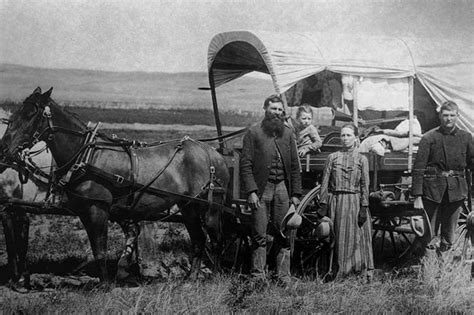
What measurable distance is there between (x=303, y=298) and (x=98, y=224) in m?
2.25

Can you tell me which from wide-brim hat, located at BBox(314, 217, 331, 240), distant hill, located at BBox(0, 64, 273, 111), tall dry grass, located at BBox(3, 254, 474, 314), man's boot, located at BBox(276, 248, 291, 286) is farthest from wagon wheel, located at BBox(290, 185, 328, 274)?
distant hill, located at BBox(0, 64, 273, 111)

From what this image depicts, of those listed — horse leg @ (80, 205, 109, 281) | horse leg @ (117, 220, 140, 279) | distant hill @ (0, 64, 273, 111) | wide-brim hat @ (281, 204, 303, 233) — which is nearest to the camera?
wide-brim hat @ (281, 204, 303, 233)

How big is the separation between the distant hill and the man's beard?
32.7ft

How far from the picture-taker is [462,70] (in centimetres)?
715

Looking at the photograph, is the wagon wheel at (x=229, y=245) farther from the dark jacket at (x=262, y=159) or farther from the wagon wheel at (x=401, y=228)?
the wagon wheel at (x=401, y=228)

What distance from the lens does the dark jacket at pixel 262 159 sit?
509 cm

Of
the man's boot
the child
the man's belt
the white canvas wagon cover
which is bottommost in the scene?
the man's boot

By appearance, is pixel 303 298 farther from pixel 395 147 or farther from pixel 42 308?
pixel 395 147

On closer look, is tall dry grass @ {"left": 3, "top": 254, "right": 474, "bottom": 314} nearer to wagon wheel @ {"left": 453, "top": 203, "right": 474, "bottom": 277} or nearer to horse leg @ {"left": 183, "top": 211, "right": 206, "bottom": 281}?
wagon wheel @ {"left": 453, "top": 203, "right": 474, "bottom": 277}

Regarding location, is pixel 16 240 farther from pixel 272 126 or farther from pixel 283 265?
pixel 272 126

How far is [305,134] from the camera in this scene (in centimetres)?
659

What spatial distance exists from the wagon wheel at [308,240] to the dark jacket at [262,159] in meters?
0.79

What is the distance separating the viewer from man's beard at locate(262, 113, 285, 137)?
514cm

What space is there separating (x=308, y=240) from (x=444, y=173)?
5.49 feet
